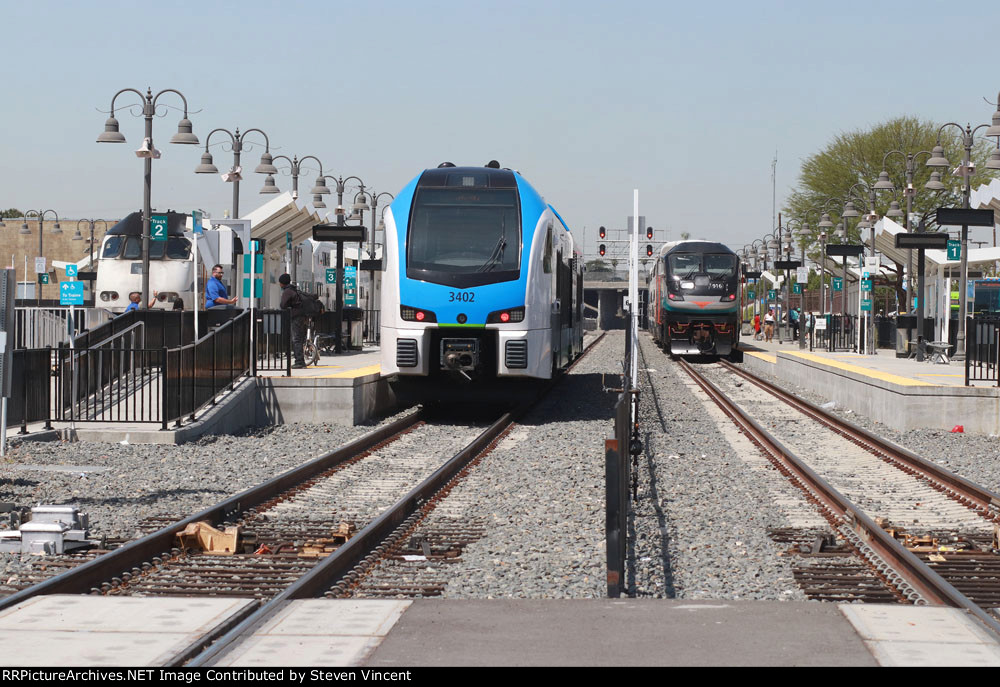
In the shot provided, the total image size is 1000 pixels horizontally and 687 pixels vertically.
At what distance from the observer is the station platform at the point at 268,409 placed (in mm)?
15820

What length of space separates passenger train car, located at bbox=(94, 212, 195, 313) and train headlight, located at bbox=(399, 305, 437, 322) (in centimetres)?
1592

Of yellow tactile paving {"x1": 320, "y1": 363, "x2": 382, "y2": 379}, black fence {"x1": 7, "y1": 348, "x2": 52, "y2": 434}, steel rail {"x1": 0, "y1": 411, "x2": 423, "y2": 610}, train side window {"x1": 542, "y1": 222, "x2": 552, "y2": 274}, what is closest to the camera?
steel rail {"x1": 0, "y1": 411, "x2": 423, "y2": 610}

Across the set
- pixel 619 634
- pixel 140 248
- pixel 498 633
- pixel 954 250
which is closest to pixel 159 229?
pixel 140 248

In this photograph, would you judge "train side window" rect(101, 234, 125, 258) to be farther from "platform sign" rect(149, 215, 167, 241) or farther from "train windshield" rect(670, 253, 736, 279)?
"train windshield" rect(670, 253, 736, 279)

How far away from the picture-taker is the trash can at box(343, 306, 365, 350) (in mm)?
34156

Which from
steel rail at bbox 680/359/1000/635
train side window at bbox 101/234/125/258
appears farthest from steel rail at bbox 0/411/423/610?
train side window at bbox 101/234/125/258

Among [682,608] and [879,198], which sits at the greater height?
[879,198]

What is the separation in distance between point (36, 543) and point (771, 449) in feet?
32.4

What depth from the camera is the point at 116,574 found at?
26.8 ft

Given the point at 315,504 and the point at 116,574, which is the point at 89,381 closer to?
the point at 315,504

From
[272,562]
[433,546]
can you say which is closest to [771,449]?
[433,546]

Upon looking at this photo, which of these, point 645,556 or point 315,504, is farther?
point 315,504

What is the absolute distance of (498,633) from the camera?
616 centimetres

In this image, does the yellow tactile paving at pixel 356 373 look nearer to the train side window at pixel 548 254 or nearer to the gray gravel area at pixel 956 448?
the train side window at pixel 548 254
